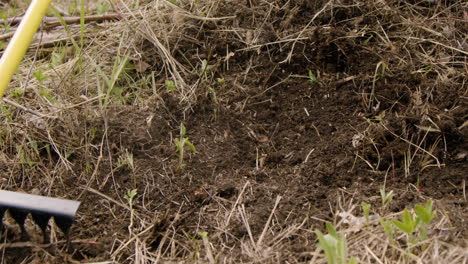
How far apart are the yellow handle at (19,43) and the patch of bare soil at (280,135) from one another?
42cm

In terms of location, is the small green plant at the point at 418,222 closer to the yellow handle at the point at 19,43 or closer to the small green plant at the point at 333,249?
the small green plant at the point at 333,249

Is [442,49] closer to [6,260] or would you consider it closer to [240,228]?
[240,228]

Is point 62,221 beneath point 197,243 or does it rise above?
above

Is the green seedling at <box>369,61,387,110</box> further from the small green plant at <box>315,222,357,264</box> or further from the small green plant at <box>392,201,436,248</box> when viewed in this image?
the small green plant at <box>315,222,357,264</box>

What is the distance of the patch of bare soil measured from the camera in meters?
1.55

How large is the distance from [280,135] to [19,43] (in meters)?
0.96

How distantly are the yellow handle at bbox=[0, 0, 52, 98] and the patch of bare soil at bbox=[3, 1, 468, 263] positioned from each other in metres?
0.42

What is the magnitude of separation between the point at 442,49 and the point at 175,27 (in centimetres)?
117

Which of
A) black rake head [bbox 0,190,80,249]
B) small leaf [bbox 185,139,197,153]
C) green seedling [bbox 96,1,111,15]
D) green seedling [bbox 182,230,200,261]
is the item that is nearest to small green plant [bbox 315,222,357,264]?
green seedling [bbox 182,230,200,261]

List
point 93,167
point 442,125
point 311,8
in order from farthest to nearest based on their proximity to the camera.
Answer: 1. point 311,8
2. point 93,167
3. point 442,125

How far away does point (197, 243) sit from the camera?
1.51 meters

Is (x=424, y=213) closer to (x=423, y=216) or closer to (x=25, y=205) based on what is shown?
(x=423, y=216)

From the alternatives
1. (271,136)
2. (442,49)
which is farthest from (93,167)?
(442,49)

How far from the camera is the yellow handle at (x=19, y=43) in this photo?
151 centimetres
